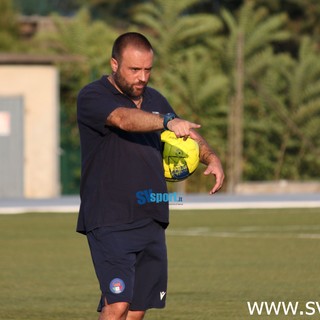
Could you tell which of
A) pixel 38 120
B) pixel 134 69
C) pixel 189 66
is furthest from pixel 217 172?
pixel 189 66

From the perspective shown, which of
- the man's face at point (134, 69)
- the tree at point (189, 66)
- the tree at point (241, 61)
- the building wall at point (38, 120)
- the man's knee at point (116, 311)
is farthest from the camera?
the tree at point (189, 66)

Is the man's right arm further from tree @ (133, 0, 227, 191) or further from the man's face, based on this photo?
tree @ (133, 0, 227, 191)

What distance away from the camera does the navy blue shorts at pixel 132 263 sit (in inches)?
305

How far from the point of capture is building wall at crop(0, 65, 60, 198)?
35.1 metres

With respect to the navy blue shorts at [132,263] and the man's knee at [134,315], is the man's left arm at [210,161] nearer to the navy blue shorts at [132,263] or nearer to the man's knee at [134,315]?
the navy blue shorts at [132,263]

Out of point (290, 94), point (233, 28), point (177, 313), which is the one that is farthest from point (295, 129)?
point (177, 313)

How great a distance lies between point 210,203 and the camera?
30859 millimetres

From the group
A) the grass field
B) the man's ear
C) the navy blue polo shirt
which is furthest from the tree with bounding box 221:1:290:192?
the man's ear

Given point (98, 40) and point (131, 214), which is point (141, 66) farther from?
point (98, 40)

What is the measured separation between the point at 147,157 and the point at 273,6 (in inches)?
1516

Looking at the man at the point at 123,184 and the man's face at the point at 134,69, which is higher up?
the man's face at the point at 134,69

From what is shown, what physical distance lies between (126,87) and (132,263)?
1.02 metres

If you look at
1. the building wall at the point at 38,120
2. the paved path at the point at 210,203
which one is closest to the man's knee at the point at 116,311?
the paved path at the point at 210,203

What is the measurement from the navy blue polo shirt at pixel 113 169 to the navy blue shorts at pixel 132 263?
0.07 meters
